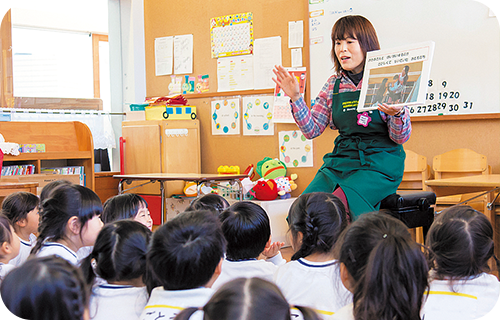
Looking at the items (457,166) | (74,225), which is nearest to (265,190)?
(457,166)

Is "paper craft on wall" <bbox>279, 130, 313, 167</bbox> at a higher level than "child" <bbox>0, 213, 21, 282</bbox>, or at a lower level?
higher

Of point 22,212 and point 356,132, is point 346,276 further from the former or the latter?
point 22,212

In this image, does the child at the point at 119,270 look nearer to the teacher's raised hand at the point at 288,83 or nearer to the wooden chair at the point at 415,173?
the teacher's raised hand at the point at 288,83

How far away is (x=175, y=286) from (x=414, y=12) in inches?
131

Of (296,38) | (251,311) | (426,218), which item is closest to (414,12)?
(296,38)

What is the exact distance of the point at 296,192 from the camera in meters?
4.32

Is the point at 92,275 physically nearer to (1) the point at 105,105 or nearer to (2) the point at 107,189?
(2) the point at 107,189

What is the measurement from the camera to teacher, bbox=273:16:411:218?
191 centimetres

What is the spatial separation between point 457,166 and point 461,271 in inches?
93.0

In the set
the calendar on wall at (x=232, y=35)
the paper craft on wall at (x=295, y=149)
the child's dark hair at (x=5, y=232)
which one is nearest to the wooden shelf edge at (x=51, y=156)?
the calendar on wall at (x=232, y=35)

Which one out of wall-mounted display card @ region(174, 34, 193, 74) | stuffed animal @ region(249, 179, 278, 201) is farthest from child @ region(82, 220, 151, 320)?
wall-mounted display card @ region(174, 34, 193, 74)

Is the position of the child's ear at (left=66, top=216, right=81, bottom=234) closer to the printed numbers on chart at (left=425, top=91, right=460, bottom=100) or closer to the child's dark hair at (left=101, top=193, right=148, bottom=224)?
the child's dark hair at (left=101, top=193, right=148, bottom=224)

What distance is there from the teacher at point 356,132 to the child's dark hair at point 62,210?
93cm

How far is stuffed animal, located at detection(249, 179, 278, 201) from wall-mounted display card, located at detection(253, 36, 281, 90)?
1019mm
